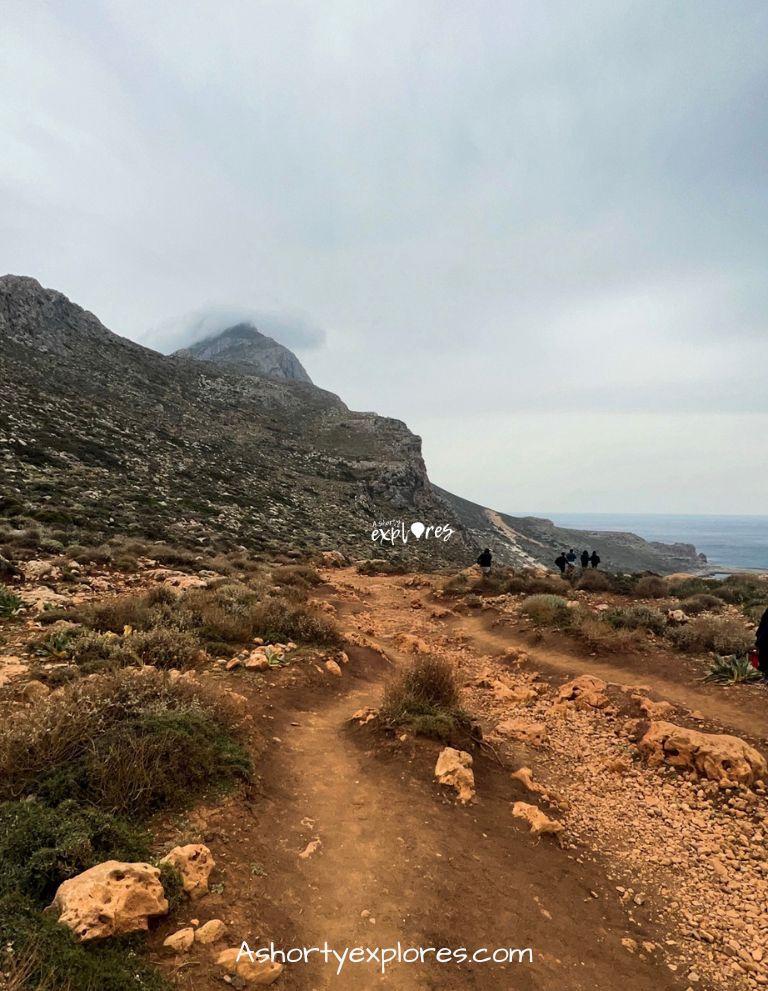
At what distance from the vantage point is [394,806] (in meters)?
5.41

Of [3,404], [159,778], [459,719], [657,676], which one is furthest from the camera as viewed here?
[3,404]

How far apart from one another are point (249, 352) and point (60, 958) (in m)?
132

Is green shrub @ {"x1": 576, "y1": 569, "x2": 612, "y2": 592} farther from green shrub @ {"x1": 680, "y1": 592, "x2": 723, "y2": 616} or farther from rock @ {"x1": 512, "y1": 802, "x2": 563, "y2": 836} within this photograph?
rock @ {"x1": 512, "y1": 802, "x2": 563, "y2": 836}

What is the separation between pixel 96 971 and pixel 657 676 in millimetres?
10515

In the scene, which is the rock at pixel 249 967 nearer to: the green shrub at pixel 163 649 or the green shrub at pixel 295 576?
the green shrub at pixel 163 649

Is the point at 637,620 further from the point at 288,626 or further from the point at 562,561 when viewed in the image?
the point at 562,561

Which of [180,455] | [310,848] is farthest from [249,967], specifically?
[180,455]

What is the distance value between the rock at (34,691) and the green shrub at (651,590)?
19.4 meters

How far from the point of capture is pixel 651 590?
1955 cm

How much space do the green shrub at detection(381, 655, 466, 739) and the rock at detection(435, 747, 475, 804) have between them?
471 millimetres

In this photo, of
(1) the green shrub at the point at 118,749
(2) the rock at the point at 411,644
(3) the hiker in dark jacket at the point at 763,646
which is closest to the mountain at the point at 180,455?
(2) the rock at the point at 411,644

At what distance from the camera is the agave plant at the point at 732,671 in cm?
945

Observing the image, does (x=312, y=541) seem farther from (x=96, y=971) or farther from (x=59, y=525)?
(x=96, y=971)

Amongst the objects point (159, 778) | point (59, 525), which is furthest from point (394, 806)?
point (59, 525)
